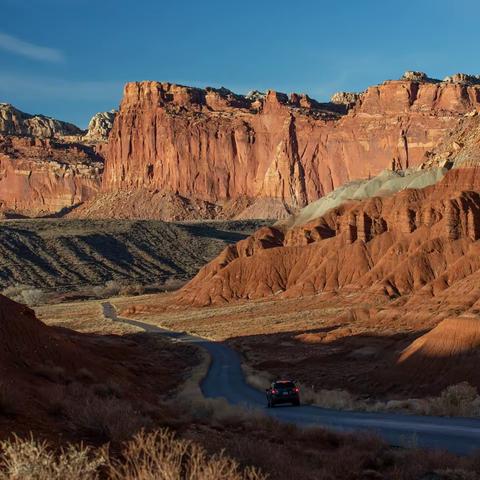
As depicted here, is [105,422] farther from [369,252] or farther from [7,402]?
[369,252]

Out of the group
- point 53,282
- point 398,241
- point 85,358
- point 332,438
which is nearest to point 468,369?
point 85,358

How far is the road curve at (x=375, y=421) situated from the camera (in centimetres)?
1778

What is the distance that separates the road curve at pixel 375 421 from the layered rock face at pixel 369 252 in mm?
32167

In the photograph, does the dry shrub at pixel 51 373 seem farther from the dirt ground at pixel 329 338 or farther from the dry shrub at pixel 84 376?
the dirt ground at pixel 329 338

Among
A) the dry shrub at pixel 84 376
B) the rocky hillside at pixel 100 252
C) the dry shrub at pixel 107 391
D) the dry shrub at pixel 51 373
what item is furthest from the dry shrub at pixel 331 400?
the rocky hillside at pixel 100 252

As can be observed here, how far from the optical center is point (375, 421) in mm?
23953

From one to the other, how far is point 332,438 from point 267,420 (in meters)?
3.29

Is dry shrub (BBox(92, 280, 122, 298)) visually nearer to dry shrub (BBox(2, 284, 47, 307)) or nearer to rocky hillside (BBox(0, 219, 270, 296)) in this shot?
rocky hillside (BBox(0, 219, 270, 296))

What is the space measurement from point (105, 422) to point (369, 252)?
9550 centimetres

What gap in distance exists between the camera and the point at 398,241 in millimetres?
101750

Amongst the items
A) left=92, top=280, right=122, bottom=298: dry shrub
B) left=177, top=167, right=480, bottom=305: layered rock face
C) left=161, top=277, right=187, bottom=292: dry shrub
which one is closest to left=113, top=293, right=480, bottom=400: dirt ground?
left=177, top=167, right=480, bottom=305: layered rock face

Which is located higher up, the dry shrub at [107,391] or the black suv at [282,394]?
the dry shrub at [107,391]

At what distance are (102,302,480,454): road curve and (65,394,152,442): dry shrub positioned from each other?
611cm

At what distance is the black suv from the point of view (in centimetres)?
3241
